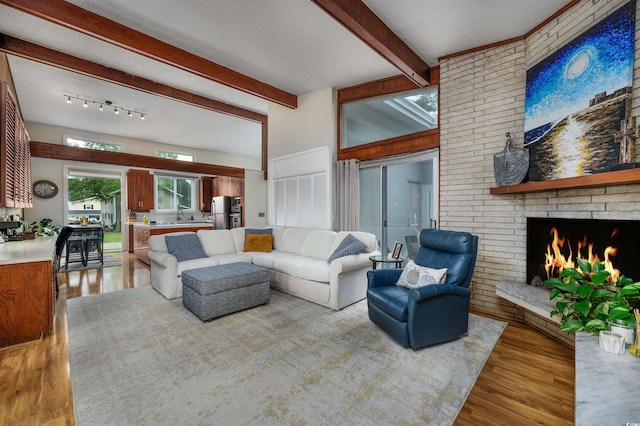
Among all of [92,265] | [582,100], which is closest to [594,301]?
[582,100]

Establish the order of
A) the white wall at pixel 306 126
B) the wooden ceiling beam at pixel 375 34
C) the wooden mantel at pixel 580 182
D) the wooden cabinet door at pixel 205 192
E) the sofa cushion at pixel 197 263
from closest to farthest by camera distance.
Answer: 1. the wooden mantel at pixel 580 182
2. the wooden ceiling beam at pixel 375 34
3. the sofa cushion at pixel 197 263
4. the white wall at pixel 306 126
5. the wooden cabinet door at pixel 205 192

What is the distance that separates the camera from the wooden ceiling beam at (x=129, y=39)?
273 cm

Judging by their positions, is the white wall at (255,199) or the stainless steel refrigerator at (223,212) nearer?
the white wall at (255,199)

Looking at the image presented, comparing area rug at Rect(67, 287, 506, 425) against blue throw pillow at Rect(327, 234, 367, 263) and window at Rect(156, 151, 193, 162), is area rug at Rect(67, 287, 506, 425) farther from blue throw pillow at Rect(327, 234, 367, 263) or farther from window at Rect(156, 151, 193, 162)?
window at Rect(156, 151, 193, 162)

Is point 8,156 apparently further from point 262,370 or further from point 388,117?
point 388,117

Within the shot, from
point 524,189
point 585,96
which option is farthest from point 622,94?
point 524,189

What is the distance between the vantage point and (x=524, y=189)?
109 inches

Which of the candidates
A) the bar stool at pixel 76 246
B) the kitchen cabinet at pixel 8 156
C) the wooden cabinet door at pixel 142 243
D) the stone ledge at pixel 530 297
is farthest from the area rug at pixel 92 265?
the stone ledge at pixel 530 297

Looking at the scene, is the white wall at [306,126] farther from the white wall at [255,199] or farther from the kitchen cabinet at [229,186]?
the kitchen cabinet at [229,186]

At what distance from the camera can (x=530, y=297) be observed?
253cm

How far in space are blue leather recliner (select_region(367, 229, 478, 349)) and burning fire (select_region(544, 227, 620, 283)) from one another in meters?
0.81

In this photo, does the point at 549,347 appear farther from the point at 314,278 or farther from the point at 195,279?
the point at 195,279

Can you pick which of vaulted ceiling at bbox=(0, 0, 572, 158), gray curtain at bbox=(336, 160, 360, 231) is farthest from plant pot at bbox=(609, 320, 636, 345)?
gray curtain at bbox=(336, 160, 360, 231)

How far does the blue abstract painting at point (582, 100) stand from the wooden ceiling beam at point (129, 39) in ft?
12.9
